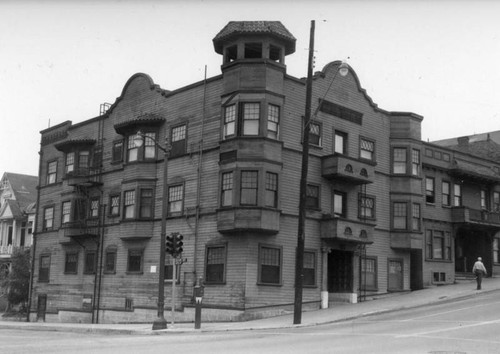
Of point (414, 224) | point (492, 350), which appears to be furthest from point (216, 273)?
point (492, 350)

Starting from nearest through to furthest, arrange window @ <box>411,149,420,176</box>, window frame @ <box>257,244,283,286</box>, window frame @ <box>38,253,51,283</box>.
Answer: window frame @ <box>257,244,283,286</box>, window @ <box>411,149,420,176</box>, window frame @ <box>38,253,51,283</box>

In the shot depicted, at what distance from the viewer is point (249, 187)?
31062 millimetres

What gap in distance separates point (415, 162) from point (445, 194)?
18.5 ft

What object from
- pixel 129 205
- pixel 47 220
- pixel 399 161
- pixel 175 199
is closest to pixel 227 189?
pixel 175 199

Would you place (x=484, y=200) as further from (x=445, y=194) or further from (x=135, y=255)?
(x=135, y=255)

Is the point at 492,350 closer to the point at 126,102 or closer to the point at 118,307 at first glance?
the point at 118,307

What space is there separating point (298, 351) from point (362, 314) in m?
13.2

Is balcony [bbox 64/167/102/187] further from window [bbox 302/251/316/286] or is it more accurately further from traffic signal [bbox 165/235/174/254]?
traffic signal [bbox 165/235/174/254]

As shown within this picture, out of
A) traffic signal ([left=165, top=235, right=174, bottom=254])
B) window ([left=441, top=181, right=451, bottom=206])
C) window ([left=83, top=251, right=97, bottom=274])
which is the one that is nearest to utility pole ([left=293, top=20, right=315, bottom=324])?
traffic signal ([left=165, top=235, right=174, bottom=254])

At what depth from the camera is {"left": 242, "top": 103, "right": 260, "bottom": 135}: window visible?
104ft

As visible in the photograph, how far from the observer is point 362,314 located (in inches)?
1139

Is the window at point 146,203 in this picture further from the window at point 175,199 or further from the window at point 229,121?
the window at point 229,121

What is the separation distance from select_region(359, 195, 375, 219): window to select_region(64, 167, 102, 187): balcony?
53.6 feet

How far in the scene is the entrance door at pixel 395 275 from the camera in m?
38.2
